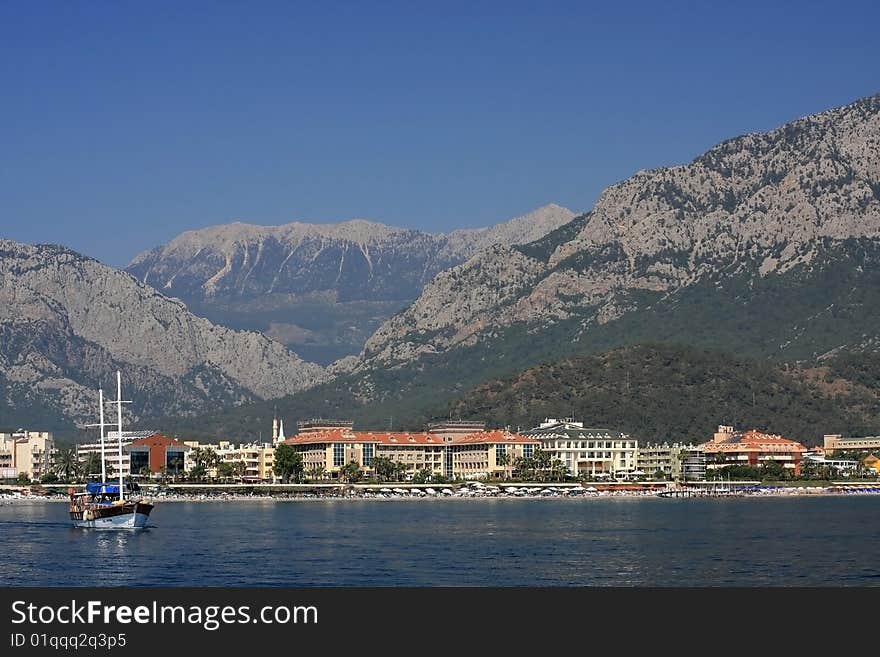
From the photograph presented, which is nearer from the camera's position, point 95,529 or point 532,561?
point 532,561

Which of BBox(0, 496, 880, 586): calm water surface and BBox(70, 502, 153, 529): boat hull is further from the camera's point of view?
BBox(70, 502, 153, 529): boat hull

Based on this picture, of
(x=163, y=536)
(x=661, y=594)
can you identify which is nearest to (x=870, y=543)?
(x=163, y=536)

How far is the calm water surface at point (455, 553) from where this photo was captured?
372 ft

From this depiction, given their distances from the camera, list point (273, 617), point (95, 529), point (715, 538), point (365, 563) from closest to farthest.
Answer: point (273, 617)
point (365, 563)
point (715, 538)
point (95, 529)

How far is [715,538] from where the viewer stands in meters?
154

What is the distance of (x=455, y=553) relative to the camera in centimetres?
13450

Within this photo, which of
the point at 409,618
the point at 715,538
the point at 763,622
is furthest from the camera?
the point at 715,538

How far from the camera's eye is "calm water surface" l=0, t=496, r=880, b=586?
Answer: 113 meters

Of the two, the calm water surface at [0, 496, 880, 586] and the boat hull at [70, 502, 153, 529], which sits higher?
the boat hull at [70, 502, 153, 529]

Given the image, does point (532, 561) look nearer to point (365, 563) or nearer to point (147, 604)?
point (365, 563)

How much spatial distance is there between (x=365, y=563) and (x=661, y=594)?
5499cm

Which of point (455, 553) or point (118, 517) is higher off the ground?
point (118, 517)

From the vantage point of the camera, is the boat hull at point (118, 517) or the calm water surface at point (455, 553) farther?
the boat hull at point (118, 517)

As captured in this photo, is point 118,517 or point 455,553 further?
point 118,517
